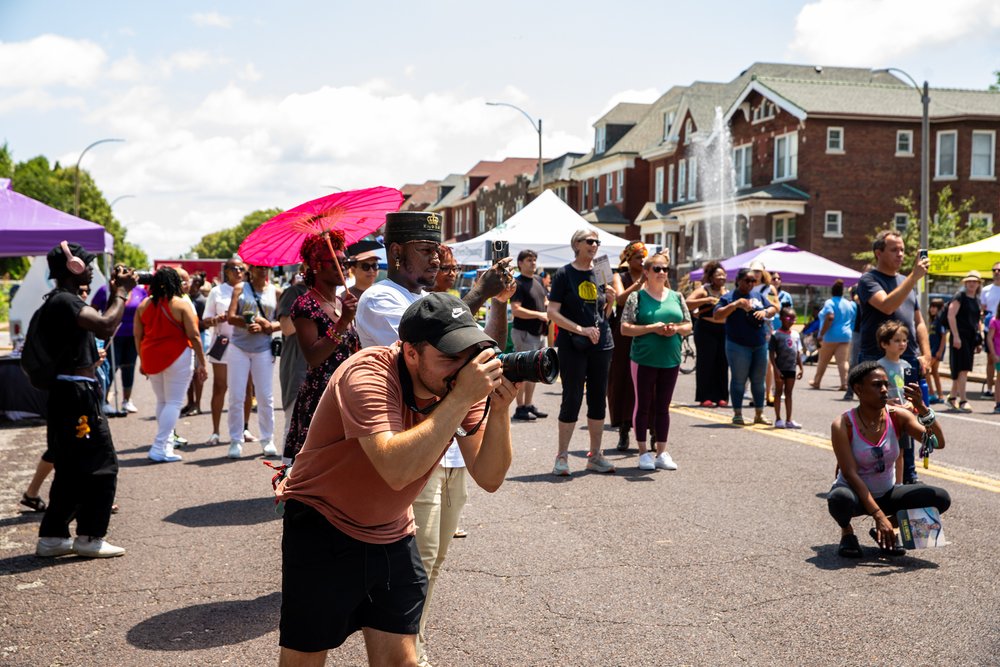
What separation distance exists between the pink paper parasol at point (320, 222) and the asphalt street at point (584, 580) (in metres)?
1.83

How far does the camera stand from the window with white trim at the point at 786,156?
42.4 metres

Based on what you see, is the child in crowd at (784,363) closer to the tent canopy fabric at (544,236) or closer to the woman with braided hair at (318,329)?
the woman with braided hair at (318,329)

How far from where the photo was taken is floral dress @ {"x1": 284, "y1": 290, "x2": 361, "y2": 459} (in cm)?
601

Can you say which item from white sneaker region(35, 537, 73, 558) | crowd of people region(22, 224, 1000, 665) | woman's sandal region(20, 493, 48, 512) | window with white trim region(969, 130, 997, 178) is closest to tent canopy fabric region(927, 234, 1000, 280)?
crowd of people region(22, 224, 1000, 665)

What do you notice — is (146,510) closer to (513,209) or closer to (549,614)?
(549,614)

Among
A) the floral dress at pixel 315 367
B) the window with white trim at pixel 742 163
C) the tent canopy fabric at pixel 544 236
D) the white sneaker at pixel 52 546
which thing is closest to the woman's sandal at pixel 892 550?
the floral dress at pixel 315 367

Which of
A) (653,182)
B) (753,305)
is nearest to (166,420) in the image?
(753,305)

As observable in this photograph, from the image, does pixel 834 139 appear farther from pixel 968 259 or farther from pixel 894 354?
pixel 894 354

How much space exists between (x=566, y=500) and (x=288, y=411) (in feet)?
7.11

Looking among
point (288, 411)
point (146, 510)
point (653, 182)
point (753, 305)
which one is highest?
point (653, 182)

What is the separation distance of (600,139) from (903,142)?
21.1m

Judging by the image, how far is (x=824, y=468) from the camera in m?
9.02

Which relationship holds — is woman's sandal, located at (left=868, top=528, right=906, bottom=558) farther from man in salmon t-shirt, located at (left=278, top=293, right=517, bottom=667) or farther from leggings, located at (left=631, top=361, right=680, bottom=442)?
man in salmon t-shirt, located at (left=278, top=293, right=517, bottom=667)

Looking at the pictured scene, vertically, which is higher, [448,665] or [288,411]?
[288,411]
